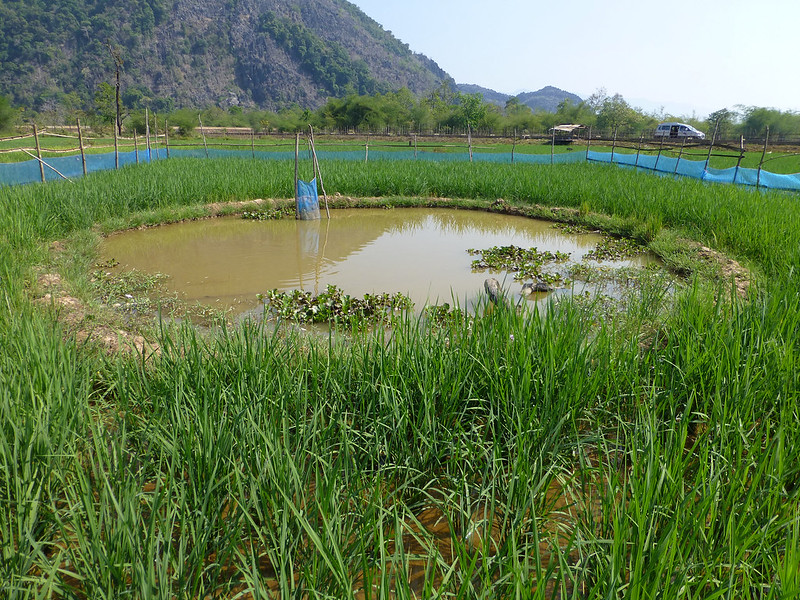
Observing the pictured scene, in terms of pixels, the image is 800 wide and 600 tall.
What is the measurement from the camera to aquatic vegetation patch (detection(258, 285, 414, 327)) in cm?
465

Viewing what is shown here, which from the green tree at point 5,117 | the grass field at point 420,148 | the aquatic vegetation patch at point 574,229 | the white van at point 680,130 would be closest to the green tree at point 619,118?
the white van at point 680,130

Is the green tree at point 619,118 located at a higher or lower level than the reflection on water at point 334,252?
higher

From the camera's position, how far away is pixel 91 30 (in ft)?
290

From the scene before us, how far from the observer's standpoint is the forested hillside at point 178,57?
80.7 m

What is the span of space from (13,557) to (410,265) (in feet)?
18.2

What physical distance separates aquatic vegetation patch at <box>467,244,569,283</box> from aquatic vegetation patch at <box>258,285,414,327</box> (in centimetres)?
181

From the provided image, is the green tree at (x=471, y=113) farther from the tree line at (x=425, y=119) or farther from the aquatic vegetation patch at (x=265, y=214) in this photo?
the aquatic vegetation patch at (x=265, y=214)

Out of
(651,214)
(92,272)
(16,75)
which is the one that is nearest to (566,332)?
(92,272)

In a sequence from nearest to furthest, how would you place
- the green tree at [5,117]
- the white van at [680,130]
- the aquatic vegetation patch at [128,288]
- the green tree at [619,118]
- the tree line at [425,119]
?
the aquatic vegetation patch at [128,288], the green tree at [5,117], the white van at [680,130], the tree line at [425,119], the green tree at [619,118]

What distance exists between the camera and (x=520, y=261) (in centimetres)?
673

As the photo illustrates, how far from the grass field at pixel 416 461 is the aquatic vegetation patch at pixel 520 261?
2502mm

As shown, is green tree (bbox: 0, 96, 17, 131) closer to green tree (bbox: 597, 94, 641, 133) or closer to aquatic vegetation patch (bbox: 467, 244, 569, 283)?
aquatic vegetation patch (bbox: 467, 244, 569, 283)

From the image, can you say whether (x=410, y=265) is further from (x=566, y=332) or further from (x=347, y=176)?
(x=347, y=176)

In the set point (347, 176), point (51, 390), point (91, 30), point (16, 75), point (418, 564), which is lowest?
point (418, 564)
